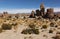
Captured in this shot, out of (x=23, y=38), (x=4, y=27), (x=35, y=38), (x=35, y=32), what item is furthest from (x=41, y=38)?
(x=4, y=27)

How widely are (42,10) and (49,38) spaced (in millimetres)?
78024

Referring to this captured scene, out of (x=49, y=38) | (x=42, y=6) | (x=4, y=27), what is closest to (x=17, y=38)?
(x=49, y=38)

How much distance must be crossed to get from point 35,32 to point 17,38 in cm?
443

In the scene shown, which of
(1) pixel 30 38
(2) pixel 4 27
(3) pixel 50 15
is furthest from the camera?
(3) pixel 50 15

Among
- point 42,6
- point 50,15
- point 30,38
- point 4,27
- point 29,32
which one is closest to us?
point 30,38

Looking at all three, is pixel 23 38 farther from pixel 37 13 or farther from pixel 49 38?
pixel 37 13

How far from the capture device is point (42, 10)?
9869 cm

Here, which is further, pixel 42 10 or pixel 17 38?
pixel 42 10

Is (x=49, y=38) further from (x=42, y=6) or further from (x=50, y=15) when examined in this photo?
(x=42, y=6)

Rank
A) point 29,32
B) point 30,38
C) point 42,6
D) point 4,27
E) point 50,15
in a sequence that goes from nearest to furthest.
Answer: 1. point 30,38
2. point 29,32
3. point 4,27
4. point 50,15
5. point 42,6

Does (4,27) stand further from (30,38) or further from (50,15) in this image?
(50,15)

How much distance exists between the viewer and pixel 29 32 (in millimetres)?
24359

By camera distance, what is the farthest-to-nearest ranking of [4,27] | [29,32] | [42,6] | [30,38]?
[42,6], [4,27], [29,32], [30,38]

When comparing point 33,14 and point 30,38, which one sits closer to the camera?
point 30,38
